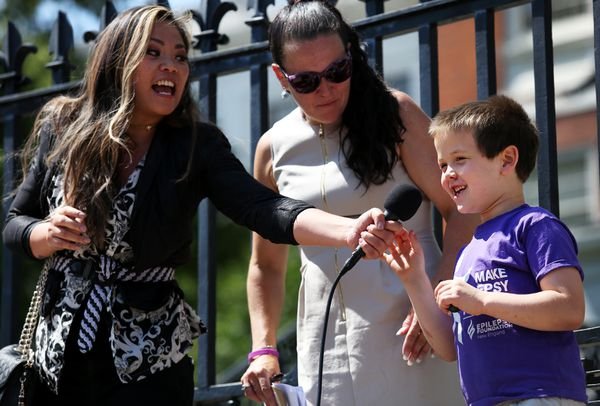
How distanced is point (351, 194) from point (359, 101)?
309 millimetres

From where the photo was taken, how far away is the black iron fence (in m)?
4.19

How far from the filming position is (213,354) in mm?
4910

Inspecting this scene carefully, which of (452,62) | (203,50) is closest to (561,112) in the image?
(452,62)

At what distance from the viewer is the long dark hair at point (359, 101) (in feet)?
12.7

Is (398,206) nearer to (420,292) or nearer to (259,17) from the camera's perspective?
(420,292)

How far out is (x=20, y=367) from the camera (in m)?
3.78

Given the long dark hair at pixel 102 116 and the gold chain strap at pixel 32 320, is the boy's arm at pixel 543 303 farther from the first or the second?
the gold chain strap at pixel 32 320

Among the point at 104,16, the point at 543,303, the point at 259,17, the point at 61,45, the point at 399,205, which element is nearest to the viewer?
the point at 543,303

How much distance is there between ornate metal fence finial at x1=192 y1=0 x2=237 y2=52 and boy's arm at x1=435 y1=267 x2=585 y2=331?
221cm

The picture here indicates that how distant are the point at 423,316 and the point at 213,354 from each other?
5.20 feet

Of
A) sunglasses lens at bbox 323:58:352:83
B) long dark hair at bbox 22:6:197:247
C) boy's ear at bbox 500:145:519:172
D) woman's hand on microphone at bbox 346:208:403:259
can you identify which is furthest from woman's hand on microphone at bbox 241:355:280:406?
boy's ear at bbox 500:145:519:172

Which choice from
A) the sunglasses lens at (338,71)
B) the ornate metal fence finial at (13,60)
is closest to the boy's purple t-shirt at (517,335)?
the sunglasses lens at (338,71)

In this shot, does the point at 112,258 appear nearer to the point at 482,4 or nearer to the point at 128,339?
the point at 128,339

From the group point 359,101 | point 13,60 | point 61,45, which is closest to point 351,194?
point 359,101
